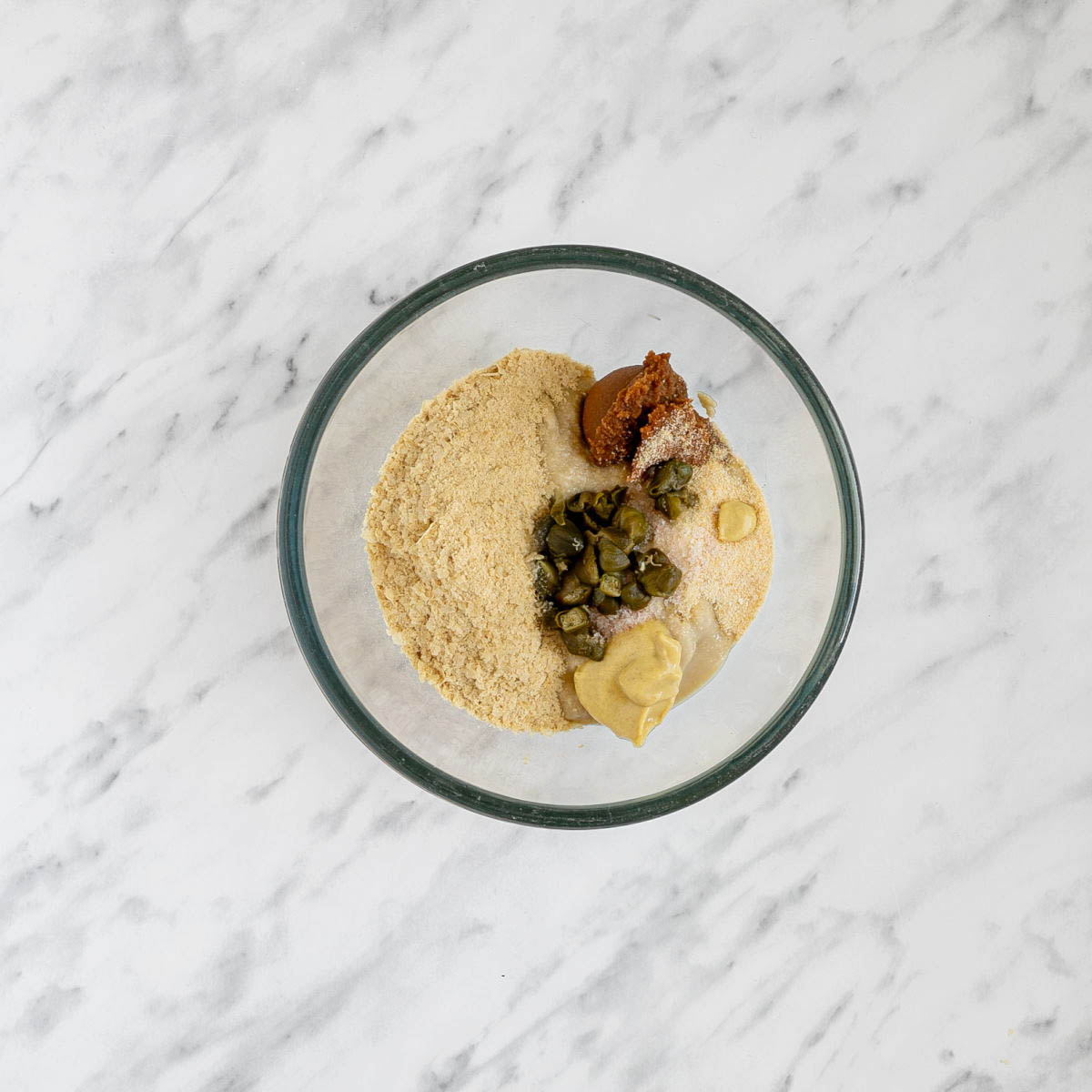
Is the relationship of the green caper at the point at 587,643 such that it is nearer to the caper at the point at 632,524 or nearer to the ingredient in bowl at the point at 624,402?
the caper at the point at 632,524

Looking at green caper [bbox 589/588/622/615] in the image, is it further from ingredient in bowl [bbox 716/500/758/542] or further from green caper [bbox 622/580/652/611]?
ingredient in bowl [bbox 716/500/758/542]

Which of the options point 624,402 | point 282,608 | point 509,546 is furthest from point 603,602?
point 282,608

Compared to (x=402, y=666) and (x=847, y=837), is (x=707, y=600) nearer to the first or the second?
(x=402, y=666)

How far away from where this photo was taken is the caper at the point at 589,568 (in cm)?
131

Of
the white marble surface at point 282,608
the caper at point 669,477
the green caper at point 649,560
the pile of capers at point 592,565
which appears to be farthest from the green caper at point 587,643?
the white marble surface at point 282,608

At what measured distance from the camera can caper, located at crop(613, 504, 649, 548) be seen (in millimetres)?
1323

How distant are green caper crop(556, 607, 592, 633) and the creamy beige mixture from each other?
27 millimetres

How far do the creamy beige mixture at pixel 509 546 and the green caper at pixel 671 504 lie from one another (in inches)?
0.6

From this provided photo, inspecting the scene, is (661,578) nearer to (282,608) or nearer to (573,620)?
(573,620)

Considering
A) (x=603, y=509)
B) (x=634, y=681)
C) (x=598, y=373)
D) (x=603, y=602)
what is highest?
(x=598, y=373)

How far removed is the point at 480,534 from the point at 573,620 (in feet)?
0.57

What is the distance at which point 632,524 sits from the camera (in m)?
1.33

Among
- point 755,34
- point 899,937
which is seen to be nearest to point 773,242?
point 755,34

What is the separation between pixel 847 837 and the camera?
5.42 ft
